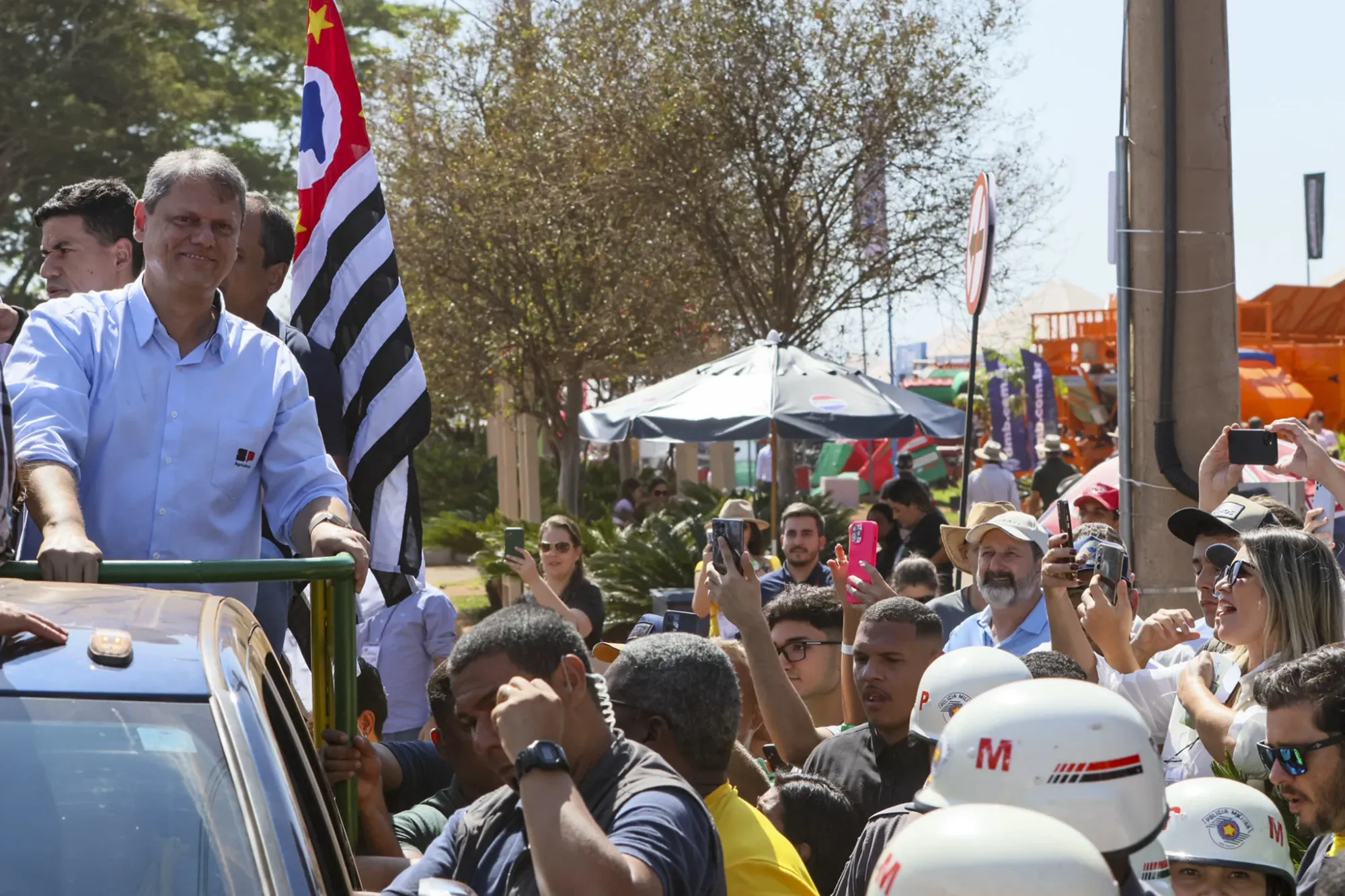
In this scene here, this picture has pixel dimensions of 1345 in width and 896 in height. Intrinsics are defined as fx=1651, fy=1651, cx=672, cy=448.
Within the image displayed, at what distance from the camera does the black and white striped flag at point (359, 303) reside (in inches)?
230

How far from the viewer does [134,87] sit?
2516cm

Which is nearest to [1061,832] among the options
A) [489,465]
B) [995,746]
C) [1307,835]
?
[995,746]

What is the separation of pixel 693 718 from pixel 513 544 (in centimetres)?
446

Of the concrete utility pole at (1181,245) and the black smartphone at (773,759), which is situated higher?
the concrete utility pole at (1181,245)

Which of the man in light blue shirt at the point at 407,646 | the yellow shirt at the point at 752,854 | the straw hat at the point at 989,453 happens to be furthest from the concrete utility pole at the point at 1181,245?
the straw hat at the point at 989,453

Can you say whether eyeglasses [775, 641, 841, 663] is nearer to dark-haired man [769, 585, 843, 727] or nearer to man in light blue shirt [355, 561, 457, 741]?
dark-haired man [769, 585, 843, 727]

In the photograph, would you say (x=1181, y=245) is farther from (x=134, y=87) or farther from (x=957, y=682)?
(x=134, y=87)

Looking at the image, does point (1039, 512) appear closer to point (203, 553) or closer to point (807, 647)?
point (807, 647)

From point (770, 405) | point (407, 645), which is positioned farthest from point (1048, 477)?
point (407, 645)

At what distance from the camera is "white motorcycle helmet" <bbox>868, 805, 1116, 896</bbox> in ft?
6.79

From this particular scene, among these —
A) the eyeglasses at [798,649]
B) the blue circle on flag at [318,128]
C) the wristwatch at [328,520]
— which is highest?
the blue circle on flag at [318,128]

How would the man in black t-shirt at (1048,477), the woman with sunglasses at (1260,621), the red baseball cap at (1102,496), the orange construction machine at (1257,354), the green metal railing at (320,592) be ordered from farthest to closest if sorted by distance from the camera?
the orange construction machine at (1257,354)
the man in black t-shirt at (1048,477)
the red baseball cap at (1102,496)
the woman with sunglasses at (1260,621)
the green metal railing at (320,592)

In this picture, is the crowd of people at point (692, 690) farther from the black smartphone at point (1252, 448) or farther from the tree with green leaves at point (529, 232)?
the tree with green leaves at point (529, 232)

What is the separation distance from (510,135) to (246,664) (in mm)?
18440
